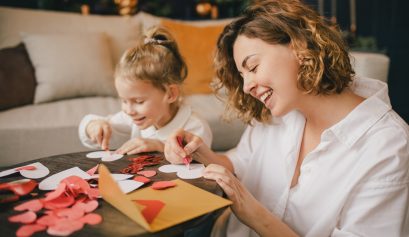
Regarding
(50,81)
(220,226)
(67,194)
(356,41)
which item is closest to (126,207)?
(67,194)

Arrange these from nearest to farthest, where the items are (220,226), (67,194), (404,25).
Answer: (67,194) → (220,226) → (404,25)

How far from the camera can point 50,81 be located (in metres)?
2.63

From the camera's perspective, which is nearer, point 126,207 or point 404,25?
point 126,207

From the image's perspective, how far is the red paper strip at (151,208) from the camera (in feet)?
2.65

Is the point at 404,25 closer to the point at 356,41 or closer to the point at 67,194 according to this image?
the point at 356,41

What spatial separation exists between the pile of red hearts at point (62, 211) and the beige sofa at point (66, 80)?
1381 mm

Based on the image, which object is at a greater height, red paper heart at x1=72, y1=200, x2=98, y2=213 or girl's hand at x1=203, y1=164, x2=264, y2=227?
red paper heart at x1=72, y1=200, x2=98, y2=213

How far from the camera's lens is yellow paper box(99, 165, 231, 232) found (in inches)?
30.5

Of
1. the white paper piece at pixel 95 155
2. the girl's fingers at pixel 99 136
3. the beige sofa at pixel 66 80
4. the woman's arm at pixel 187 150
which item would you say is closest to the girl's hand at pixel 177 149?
the woman's arm at pixel 187 150

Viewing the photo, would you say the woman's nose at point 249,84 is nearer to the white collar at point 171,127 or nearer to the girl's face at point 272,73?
the girl's face at point 272,73

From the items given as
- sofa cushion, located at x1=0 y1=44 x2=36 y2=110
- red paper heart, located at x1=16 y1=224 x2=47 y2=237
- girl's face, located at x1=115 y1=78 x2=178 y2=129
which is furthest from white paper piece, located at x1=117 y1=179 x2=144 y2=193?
sofa cushion, located at x1=0 y1=44 x2=36 y2=110

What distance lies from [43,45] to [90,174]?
1901 millimetres

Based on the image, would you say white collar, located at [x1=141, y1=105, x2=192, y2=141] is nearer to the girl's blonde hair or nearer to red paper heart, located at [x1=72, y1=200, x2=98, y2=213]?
the girl's blonde hair

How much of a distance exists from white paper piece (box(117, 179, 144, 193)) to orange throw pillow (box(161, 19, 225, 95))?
1954 millimetres
